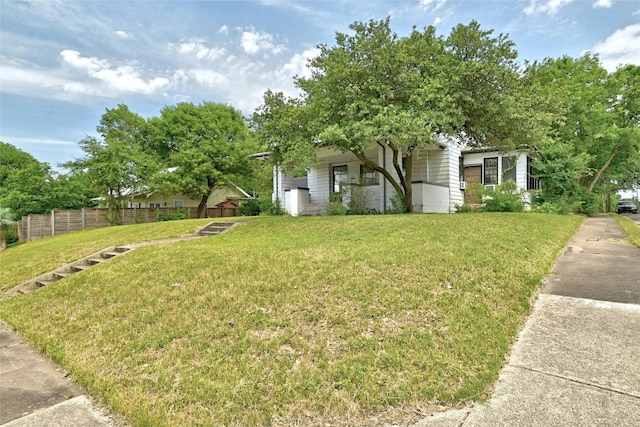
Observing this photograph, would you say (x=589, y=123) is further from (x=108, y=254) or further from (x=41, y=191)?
(x=41, y=191)

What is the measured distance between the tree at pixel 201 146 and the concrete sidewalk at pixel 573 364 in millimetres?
21359

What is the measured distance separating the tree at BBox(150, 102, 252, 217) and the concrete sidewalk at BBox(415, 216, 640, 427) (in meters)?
21.4

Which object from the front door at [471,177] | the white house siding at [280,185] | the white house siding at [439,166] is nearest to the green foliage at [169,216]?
the white house siding at [280,185]

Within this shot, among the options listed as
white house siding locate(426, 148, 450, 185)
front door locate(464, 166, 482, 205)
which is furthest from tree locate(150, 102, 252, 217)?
front door locate(464, 166, 482, 205)

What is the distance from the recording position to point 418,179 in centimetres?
1585

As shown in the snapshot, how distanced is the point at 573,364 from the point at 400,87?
853 centimetres

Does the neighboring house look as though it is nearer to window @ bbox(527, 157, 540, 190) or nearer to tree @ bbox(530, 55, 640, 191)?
window @ bbox(527, 157, 540, 190)

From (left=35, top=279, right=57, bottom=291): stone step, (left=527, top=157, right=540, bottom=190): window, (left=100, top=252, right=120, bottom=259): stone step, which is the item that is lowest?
(left=35, top=279, right=57, bottom=291): stone step

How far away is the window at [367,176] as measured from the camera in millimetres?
16016

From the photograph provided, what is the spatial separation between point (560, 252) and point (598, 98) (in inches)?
666

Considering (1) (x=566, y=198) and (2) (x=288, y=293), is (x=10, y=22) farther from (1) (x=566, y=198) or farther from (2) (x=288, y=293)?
(1) (x=566, y=198)

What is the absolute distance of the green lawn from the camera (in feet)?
9.40

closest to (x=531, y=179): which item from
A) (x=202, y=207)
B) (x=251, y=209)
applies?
(x=251, y=209)

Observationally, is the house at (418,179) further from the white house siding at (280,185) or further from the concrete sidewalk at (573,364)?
the concrete sidewalk at (573,364)
